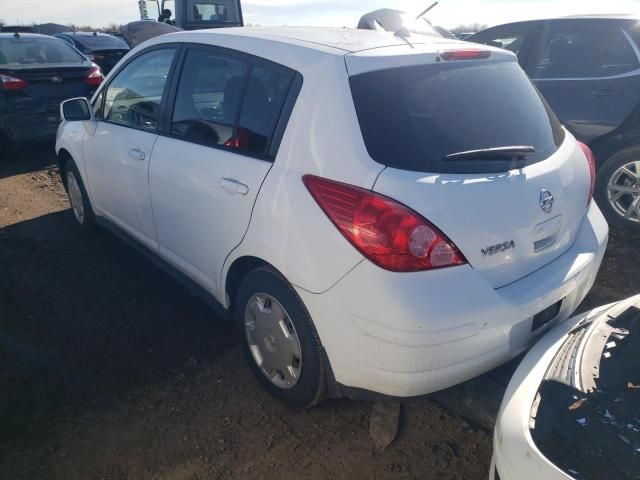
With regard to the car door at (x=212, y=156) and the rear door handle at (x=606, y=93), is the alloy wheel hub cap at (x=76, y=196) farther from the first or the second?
the rear door handle at (x=606, y=93)

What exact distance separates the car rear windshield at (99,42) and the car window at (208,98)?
10555 millimetres

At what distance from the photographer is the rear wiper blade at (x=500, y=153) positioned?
2.10 meters

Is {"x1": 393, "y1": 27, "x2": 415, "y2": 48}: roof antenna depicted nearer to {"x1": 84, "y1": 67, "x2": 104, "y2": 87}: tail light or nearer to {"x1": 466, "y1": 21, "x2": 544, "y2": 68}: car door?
{"x1": 466, "y1": 21, "x2": 544, "y2": 68}: car door

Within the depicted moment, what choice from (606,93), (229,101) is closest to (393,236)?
(229,101)

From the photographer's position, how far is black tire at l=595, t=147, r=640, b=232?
4.35 m

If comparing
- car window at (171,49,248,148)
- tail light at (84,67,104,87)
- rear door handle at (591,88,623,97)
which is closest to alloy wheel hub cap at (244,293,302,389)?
car window at (171,49,248,148)

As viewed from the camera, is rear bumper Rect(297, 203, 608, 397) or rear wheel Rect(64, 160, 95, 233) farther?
rear wheel Rect(64, 160, 95, 233)

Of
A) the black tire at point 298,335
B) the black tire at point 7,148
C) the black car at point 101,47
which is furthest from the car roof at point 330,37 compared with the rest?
the black car at point 101,47

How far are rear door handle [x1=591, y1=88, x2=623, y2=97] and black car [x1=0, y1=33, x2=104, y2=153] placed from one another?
618cm

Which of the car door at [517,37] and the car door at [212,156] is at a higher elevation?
the car door at [517,37]

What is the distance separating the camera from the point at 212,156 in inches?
106

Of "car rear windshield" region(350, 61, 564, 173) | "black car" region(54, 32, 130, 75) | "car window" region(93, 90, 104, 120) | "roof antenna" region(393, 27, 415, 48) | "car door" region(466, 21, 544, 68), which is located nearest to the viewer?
"car rear windshield" region(350, 61, 564, 173)

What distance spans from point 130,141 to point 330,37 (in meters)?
1.55

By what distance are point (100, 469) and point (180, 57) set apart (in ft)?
7.34
